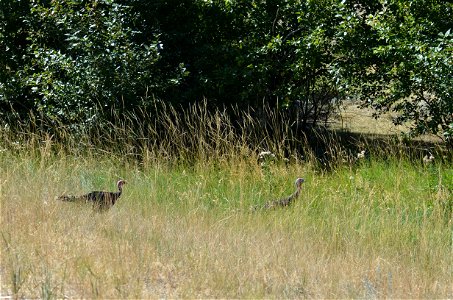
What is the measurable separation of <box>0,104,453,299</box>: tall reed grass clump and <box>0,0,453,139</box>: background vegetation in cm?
136

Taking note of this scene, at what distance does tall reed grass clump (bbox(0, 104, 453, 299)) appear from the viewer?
500 centimetres

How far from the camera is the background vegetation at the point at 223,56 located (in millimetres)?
10469

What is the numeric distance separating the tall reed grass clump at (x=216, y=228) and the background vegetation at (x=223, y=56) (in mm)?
1359

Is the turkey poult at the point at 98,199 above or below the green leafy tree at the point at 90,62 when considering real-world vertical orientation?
below

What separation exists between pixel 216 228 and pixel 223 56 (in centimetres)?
608

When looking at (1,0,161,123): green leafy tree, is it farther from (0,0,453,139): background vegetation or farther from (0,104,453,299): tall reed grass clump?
(0,104,453,299): tall reed grass clump

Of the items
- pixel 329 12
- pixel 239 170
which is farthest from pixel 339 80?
pixel 239 170

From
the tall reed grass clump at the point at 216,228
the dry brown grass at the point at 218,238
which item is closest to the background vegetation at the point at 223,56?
the tall reed grass clump at the point at 216,228

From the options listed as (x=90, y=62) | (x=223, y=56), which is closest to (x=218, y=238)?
(x=90, y=62)

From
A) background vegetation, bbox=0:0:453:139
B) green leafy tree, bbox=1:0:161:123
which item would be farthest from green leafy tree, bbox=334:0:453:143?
green leafy tree, bbox=1:0:161:123

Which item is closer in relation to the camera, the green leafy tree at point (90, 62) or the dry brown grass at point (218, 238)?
the dry brown grass at point (218, 238)

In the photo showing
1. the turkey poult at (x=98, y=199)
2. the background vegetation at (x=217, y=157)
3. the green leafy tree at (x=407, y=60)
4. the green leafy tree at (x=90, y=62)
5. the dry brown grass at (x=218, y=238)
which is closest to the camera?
the dry brown grass at (x=218, y=238)

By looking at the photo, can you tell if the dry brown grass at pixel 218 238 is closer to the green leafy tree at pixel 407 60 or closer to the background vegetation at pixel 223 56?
the green leafy tree at pixel 407 60

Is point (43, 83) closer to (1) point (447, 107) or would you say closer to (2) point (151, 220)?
(2) point (151, 220)
